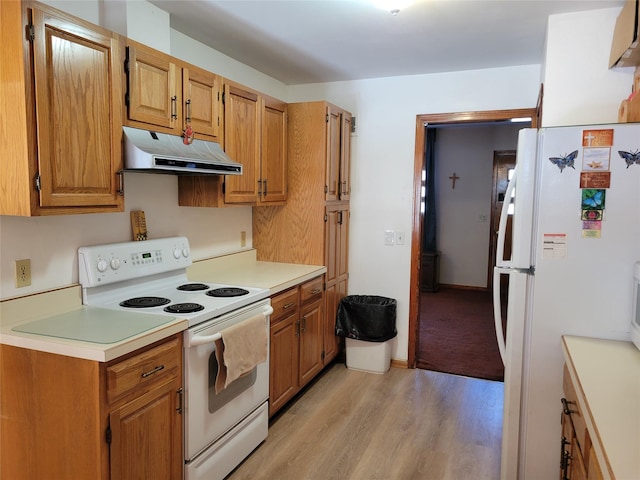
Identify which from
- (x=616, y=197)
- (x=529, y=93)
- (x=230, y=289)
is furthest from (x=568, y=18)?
(x=230, y=289)

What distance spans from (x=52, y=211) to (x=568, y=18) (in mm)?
2751

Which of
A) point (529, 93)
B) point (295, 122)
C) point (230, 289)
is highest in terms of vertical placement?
point (529, 93)

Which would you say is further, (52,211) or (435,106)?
(435,106)

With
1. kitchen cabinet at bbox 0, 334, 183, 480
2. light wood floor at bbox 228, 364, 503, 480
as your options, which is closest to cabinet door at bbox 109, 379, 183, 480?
kitchen cabinet at bbox 0, 334, 183, 480

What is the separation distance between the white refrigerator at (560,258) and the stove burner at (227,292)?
1400 millimetres

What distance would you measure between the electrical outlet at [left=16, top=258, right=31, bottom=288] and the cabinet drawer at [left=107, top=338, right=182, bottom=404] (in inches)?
25.5

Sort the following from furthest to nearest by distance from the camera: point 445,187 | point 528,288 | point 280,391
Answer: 1. point 445,187
2. point 280,391
3. point 528,288

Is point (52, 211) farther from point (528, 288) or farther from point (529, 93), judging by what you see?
point (529, 93)

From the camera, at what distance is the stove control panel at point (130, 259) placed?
2.21 metres

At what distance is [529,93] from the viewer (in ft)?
11.4

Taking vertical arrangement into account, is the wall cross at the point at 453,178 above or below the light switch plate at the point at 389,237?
above

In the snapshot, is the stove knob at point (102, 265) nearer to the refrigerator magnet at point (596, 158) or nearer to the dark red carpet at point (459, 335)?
the refrigerator magnet at point (596, 158)

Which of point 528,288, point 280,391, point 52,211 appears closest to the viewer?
point 52,211

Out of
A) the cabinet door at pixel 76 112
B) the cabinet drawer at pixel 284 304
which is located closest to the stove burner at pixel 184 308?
the cabinet door at pixel 76 112
